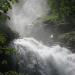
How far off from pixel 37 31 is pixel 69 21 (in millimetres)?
4376

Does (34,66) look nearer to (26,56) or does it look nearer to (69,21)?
(26,56)

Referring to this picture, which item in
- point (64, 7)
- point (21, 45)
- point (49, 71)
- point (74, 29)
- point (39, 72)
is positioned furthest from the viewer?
point (64, 7)

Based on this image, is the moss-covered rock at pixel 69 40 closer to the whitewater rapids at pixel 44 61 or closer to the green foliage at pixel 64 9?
the whitewater rapids at pixel 44 61

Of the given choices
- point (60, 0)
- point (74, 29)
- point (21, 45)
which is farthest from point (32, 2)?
point (21, 45)

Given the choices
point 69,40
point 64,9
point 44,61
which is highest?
point 64,9

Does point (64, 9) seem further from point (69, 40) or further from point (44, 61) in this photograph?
point (44, 61)

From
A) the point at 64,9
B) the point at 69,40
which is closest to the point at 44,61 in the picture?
the point at 69,40

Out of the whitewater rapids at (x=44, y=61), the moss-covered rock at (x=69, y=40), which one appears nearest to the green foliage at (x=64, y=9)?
the moss-covered rock at (x=69, y=40)

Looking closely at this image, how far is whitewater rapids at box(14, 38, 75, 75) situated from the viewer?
13680 millimetres

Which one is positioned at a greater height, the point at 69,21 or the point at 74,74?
the point at 69,21

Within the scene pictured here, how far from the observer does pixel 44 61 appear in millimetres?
14977

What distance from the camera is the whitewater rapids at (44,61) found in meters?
13.7

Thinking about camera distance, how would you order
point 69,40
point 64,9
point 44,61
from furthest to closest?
1. point 64,9
2. point 69,40
3. point 44,61

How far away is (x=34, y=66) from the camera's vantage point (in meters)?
13.8
